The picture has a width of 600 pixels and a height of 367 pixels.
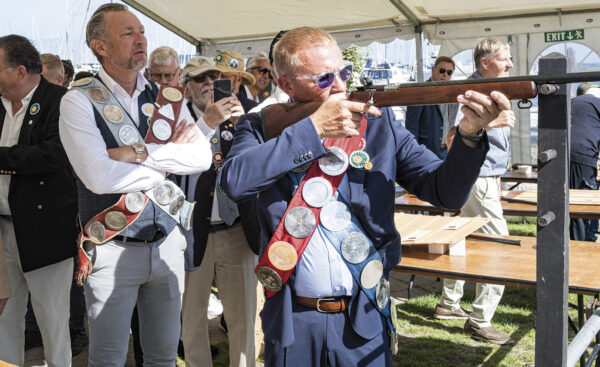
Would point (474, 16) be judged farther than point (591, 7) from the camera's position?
Yes

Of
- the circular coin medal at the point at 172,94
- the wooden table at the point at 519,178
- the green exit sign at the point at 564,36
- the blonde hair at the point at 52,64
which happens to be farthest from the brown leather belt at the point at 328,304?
the green exit sign at the point at 564,36

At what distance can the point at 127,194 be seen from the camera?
9.09 feet

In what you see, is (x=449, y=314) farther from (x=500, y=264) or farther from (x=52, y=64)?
(x=52, y=64)

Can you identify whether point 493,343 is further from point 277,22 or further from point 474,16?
point 277,22

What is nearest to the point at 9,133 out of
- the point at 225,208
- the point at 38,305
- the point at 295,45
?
the point at 38,305

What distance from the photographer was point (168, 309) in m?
3.04


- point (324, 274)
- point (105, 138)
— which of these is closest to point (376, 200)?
point (324, 274)

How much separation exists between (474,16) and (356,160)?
26.6 ft

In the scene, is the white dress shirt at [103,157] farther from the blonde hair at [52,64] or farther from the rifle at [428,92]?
the blonde hair at [52,64]

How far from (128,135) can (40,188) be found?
1.08 m

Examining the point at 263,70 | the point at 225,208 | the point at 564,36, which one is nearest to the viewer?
the point at 225,208

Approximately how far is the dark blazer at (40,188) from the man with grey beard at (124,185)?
2.40 feet

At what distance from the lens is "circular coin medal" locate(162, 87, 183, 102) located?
292 centimetres

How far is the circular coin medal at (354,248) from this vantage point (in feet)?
6.53
